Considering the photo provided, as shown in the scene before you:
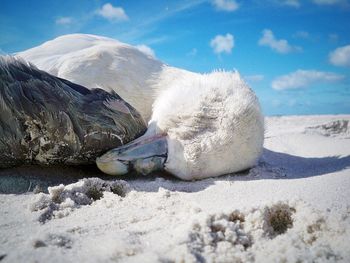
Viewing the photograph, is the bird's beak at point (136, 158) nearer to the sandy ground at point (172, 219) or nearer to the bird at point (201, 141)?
the bird at point (201, 141)

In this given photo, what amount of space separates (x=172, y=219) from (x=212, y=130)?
3.87ft

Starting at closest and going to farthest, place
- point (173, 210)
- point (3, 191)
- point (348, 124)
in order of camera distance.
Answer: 1. point (173, 210)
2. point (3, 191)
3. point (348, 124)

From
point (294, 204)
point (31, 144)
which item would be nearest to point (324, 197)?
point (294, 204)

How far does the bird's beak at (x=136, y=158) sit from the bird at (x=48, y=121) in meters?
0.08

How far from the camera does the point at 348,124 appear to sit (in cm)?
683

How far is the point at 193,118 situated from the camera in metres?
3.15

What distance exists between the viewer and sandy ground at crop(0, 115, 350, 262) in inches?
63.6

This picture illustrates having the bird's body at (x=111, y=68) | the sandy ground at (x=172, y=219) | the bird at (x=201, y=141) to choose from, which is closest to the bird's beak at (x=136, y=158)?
the bird at (x=201, y=141)

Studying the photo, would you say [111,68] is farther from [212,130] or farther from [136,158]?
[212,130]

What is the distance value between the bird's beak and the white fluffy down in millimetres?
76

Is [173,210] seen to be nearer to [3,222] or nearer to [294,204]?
[294,204]

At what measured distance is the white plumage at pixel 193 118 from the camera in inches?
119

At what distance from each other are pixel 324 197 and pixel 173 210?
92 cm

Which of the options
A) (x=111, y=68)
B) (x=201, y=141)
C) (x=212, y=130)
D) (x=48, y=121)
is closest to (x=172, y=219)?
(x=201, y=141)
